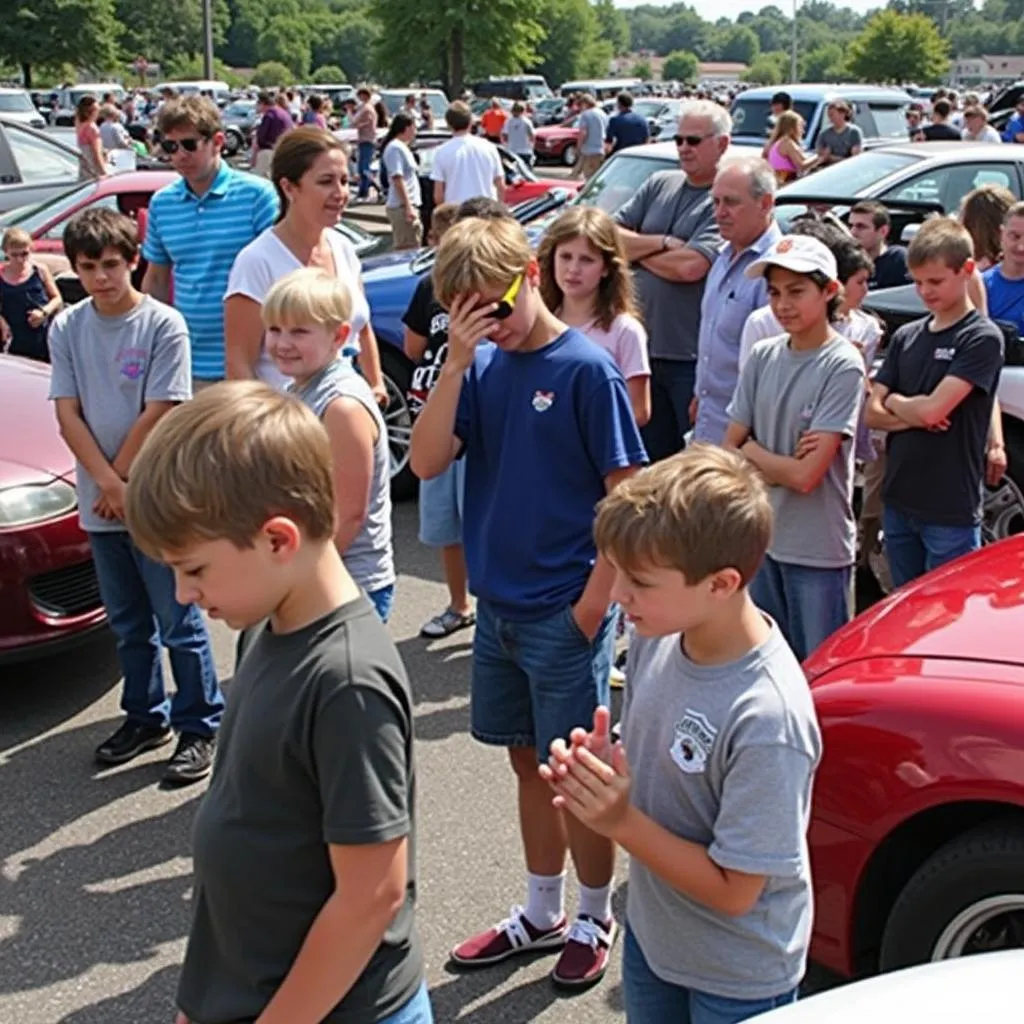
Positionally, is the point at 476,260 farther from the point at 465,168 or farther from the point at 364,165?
the point at 364,165

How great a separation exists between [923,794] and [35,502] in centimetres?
334

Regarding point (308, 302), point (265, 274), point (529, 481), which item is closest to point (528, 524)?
point (529, 481)

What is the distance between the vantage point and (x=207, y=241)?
16.0ft

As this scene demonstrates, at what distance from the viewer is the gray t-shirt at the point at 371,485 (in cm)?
327

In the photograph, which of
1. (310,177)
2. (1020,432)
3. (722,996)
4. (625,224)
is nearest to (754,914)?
(722,996)

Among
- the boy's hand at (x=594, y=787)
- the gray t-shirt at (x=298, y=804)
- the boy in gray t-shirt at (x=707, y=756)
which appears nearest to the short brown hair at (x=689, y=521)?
the boy in gray t-shirt at (x=707, y=756)

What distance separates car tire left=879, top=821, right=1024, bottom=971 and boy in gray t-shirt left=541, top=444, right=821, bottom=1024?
0.66 m

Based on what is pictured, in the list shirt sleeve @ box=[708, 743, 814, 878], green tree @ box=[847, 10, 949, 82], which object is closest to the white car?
shirt sleeve @ box=[708, 743, 814, 878]

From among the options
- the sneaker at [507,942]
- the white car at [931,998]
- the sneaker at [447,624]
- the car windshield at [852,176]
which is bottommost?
the sneaker at [447,624]

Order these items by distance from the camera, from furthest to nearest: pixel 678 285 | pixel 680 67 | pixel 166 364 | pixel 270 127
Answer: pixel 680 67
pixel 270 127
pixel 678 285
pixel 166 364

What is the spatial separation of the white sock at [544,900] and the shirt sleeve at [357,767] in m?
1.73

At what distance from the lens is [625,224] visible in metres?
5.79

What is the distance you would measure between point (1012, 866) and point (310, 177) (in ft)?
9.40

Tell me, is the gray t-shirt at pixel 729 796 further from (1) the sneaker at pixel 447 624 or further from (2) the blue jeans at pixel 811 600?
(1) the sneaker at pixel 447 624
